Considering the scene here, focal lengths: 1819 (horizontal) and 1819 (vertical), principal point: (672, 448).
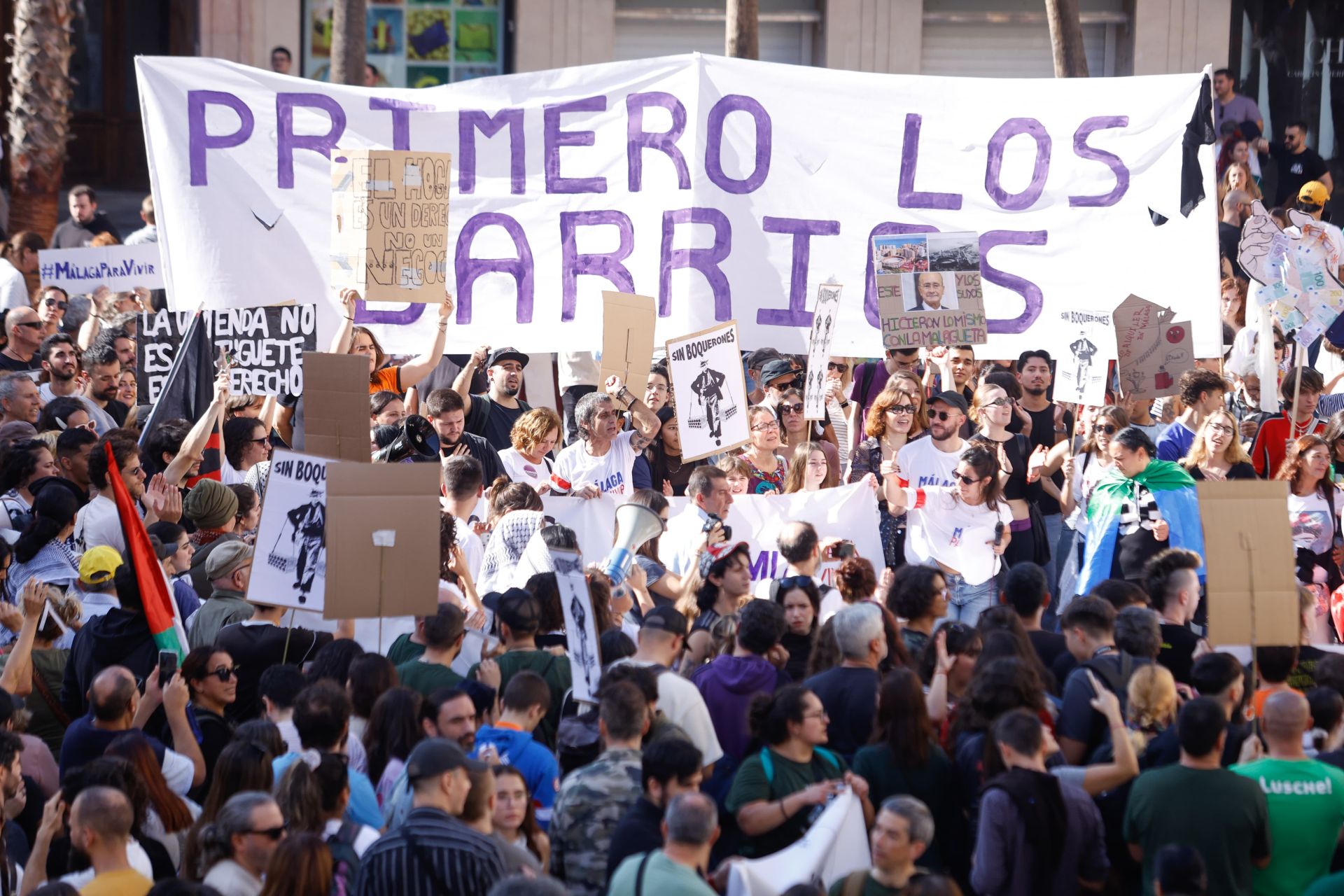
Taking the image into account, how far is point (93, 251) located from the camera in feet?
40.7

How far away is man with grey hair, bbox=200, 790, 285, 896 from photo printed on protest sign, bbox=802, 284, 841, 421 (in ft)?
17.5

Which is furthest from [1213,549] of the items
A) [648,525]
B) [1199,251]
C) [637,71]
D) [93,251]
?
[93,251]

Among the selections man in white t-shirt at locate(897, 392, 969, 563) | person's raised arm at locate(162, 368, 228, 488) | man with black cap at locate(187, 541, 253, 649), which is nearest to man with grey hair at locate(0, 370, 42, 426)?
person's raised arm at locate(162, 368, 228, 488)

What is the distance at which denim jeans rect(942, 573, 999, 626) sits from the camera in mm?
8453

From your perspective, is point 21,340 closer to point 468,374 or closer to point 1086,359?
point 468,374

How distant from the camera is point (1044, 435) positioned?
1031 cm

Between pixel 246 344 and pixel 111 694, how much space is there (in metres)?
3.76

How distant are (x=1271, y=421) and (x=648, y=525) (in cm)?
422

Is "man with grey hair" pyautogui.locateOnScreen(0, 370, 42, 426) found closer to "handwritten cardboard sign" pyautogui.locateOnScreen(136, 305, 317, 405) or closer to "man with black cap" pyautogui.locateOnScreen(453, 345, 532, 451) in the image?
"handwritten cardboard sign" pyautogui.locateOnScreen(136, 305, 317, 405)

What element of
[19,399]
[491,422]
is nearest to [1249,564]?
[491,422]

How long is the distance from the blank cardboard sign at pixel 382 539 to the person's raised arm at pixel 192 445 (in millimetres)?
2112

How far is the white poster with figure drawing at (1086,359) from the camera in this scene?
10164 mm

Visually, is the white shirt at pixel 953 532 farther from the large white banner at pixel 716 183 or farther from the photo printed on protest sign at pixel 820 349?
the large white banner at pixel 716 183

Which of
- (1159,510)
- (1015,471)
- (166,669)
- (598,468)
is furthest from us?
(1015,471)
